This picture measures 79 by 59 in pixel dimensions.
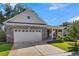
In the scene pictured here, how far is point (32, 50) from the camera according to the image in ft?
39.3

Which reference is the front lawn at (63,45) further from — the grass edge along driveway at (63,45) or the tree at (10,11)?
the tree at (10,11)

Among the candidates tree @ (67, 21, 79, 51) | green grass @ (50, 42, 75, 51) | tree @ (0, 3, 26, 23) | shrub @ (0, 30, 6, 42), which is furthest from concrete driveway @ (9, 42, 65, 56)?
tree @ (0, 3, 26, 23)

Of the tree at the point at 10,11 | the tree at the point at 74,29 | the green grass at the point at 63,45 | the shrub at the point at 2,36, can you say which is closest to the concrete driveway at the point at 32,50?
the green grass at the point at 63,45

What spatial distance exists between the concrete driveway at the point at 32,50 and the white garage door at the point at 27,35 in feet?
0.58

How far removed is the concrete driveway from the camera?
39.3ft

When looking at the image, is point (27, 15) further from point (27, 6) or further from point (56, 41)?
point (56, 41)

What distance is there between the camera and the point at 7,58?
11875 millimetres

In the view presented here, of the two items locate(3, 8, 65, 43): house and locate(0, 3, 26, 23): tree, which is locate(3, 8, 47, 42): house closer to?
locate(3, 8, 65, 43): house

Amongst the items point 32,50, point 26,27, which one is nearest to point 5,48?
point 32,50

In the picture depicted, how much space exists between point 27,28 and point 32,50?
2.67ft

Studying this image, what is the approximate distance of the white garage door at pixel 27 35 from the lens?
1212 cm

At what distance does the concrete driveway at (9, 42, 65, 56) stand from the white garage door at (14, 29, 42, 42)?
0.18 m

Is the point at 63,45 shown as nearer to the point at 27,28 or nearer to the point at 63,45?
the point at 63,45

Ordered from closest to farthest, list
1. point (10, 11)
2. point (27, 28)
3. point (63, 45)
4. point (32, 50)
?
point (10, 11)
point (32, 50)
point (63, 45)
point (27, 28)
